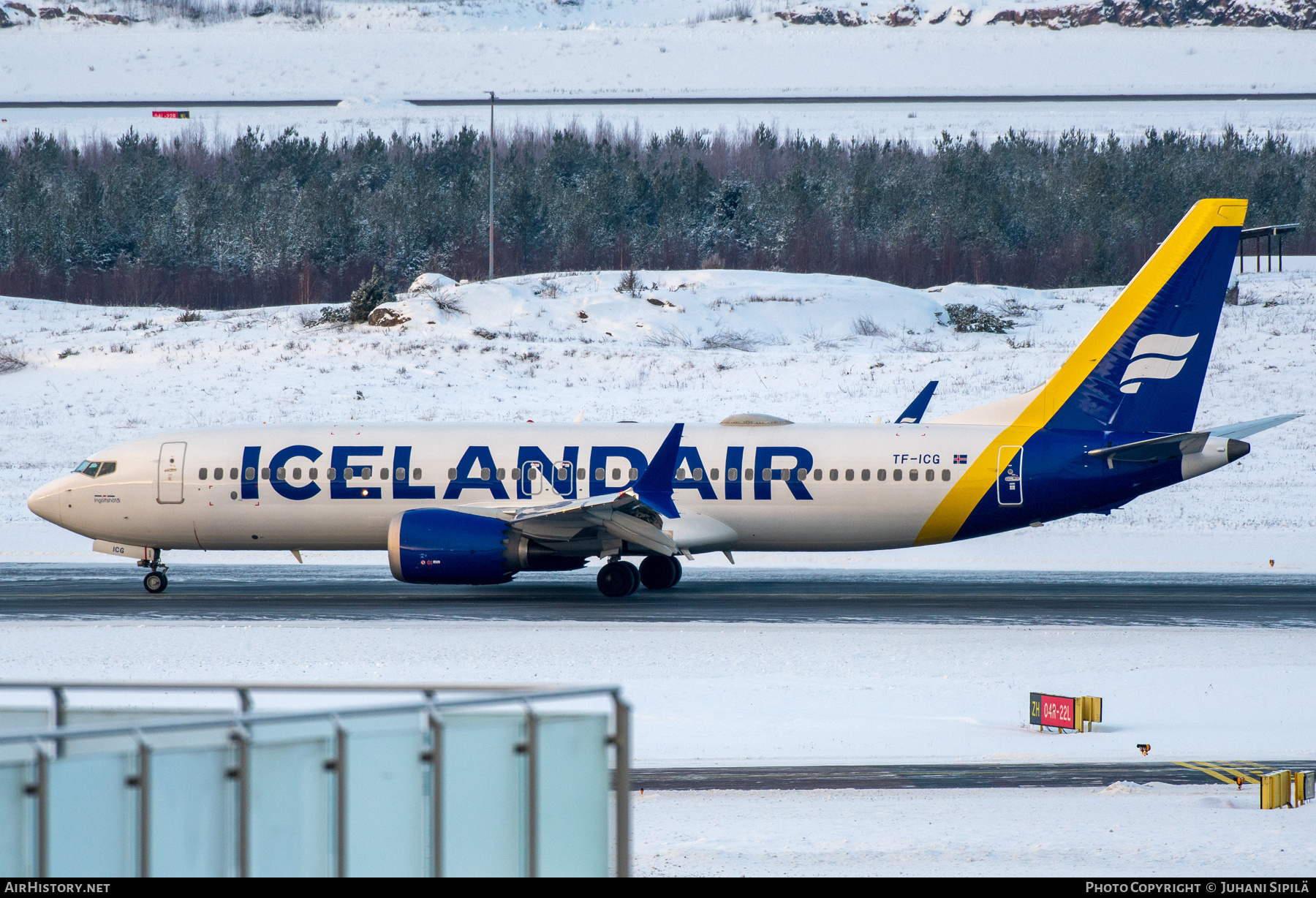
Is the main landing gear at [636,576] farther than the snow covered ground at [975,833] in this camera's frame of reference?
Yes

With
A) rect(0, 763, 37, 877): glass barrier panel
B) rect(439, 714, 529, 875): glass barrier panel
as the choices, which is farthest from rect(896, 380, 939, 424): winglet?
rect(0, 763, 37, 877): glass barrier panel

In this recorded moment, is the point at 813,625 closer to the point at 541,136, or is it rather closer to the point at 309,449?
the point at 309,449

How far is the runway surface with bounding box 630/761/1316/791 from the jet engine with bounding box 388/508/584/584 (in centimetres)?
1306

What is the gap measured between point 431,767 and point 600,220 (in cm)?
9700

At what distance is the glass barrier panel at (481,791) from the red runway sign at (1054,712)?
457 inches

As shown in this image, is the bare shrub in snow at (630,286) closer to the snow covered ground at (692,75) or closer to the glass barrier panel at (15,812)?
the snow covered ground at (692,75)

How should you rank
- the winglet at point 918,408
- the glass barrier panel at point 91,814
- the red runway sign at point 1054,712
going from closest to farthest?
the glass barrier panel at point 91,814 → the red runway sign at point 1054,712 → the winglet at point 918,408

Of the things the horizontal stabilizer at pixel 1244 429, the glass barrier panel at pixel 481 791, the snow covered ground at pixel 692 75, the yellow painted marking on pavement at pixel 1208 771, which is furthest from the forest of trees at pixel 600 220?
the glass barrier panel at pixel 481 791

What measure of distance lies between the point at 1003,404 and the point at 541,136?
106 meters

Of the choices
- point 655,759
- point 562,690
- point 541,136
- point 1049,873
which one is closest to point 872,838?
point 1049,873

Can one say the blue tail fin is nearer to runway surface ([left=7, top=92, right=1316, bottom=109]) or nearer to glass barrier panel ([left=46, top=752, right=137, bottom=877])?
glass barrier panel ([left=46, top=752, right=137, bottom=877])

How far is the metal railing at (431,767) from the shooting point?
7.54 meters

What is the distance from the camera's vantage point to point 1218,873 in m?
11.7

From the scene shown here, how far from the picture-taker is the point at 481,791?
8.23m
